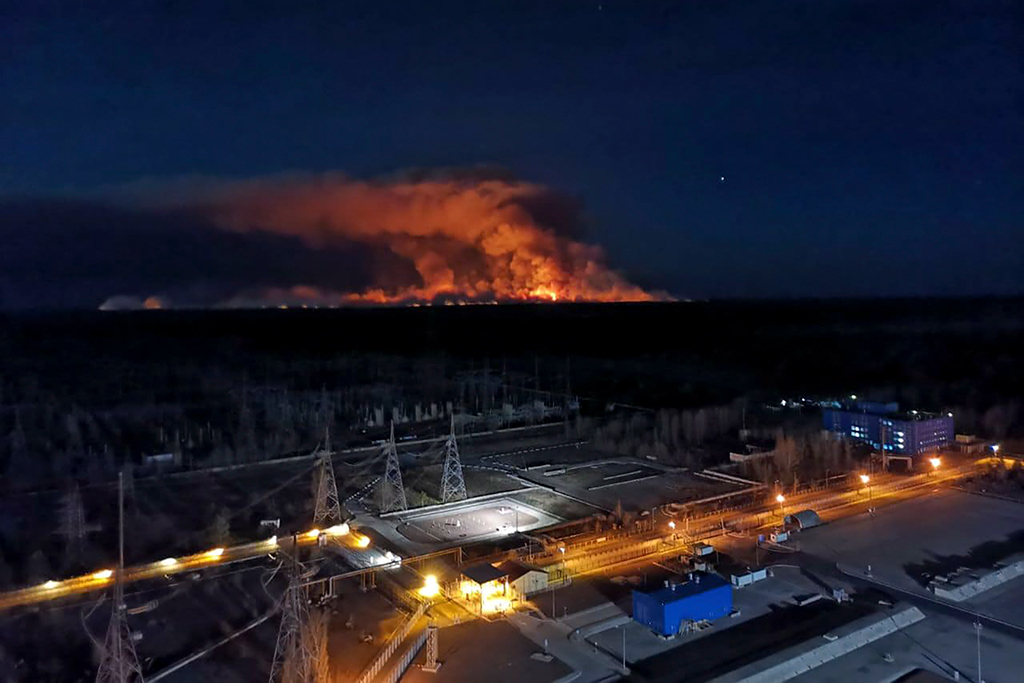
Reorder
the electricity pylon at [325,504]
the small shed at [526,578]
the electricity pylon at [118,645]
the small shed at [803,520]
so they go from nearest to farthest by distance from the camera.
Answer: the electricity pylon at [118,645] < the small shed at [526,578] < the small shed at [803,520] < the electricity pylon at [325,504]

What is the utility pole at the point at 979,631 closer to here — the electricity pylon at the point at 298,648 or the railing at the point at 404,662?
the railing at the point at 404,662

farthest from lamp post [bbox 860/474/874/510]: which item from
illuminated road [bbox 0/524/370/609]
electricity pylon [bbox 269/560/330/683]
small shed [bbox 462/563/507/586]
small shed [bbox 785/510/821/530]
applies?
electricity pylon [bbox 269/560/330/683]

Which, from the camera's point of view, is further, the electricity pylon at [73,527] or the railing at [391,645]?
the electricity pylon at [73,527]

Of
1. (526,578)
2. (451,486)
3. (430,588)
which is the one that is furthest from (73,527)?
(526,578)

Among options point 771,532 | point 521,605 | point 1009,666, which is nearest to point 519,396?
point 771,532

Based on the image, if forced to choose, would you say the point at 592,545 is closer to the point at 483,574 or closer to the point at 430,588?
the point at 483,574

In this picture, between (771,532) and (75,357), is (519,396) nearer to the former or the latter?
(771,532)

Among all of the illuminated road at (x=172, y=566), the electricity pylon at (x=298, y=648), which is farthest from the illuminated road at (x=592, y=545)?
the electricity pylon at (x=298, y=648)
